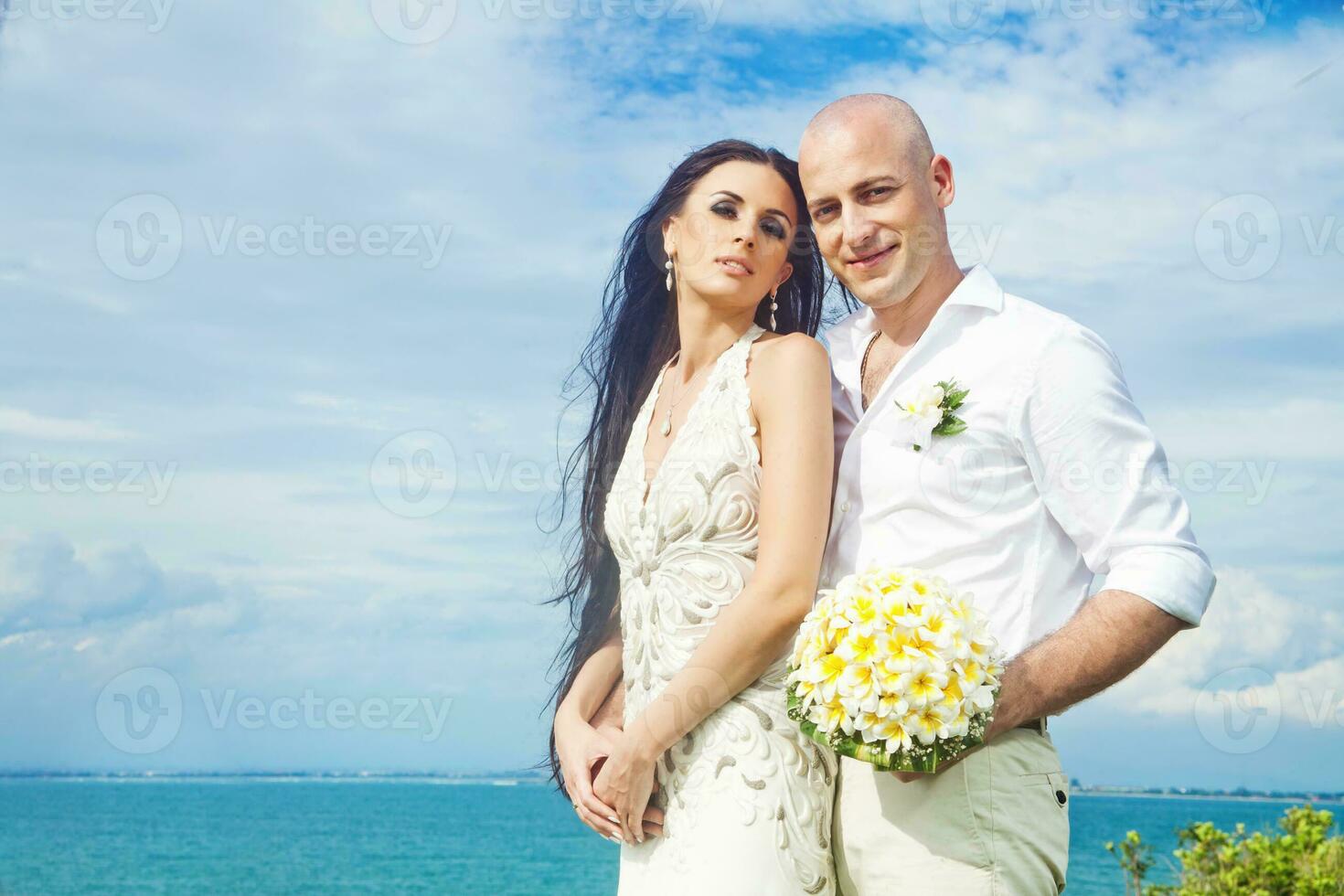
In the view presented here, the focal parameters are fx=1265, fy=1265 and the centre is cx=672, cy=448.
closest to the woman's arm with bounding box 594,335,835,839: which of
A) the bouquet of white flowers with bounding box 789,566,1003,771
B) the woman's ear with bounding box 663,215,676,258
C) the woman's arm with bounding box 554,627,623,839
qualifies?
the woman's arm with bounding box 554,627,623,839

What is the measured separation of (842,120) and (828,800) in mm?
2062

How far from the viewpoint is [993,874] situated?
10.6 feet

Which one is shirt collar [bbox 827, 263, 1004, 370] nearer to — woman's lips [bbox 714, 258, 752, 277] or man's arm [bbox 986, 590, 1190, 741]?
woman's lips [bbox 714, 258, 752, 277]

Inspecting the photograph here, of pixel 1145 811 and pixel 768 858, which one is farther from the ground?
pixel 768 858

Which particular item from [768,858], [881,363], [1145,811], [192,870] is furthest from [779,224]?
[1145,811]

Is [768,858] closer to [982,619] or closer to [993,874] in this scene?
[993,874]

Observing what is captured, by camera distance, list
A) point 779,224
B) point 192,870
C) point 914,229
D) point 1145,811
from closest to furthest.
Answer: point 914,229 < point 779,224 < point 192,870 < point 1145,811

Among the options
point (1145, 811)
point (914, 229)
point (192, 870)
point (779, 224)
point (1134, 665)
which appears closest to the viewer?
point (1134, 665)

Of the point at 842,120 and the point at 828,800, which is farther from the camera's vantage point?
the point at 842,120

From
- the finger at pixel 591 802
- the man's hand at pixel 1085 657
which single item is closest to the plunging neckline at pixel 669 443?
the finger at pixel 591 802

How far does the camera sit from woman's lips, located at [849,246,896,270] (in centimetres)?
394

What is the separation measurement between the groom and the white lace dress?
0.17 metres

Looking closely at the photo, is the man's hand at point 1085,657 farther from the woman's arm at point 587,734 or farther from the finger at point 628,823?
the woman's arm at point 587,734

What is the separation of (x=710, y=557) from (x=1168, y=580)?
4.22ft
